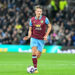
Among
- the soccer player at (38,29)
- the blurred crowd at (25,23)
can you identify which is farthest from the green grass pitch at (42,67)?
the blurred crowd at (25,23)

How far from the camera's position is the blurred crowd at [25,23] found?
2725 cm

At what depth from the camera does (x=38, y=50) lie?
1348 cm

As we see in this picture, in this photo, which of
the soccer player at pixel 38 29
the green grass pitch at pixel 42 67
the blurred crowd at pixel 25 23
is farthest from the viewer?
the blurred crowd at pixel 25 23

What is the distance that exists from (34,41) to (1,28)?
1571 cm

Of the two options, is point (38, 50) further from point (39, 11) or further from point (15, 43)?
point (15, 43)

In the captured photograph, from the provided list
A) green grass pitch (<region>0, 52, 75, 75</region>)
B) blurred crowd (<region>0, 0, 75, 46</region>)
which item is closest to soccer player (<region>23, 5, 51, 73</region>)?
green grass pitch (<region>0, 52, 75, 75</region>)

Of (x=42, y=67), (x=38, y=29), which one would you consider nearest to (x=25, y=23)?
(x=42, y=67)

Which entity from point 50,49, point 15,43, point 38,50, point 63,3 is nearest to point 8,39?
point 15,43

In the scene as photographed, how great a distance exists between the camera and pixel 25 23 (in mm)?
28516

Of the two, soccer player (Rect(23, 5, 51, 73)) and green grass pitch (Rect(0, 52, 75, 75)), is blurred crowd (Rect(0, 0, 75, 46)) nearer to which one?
green grass pitch (Rect(0, 52, 75, 75))

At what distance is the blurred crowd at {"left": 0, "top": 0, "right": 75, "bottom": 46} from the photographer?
2725cm

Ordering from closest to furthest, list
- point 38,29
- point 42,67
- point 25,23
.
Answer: point 38,29 < point 42,67 < point 25,23

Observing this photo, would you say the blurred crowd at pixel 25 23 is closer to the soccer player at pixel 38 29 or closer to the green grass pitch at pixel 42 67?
the green grass pitch at pixel 42 67

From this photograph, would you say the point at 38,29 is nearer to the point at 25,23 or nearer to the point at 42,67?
the point at 42,67
